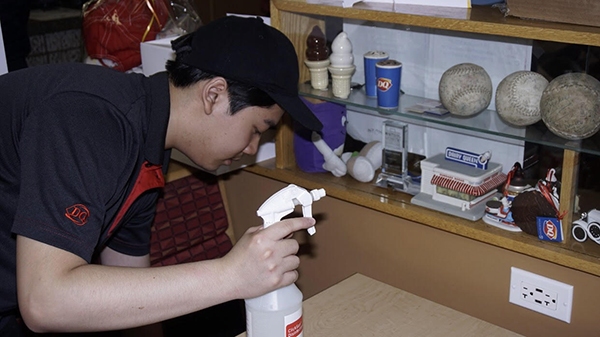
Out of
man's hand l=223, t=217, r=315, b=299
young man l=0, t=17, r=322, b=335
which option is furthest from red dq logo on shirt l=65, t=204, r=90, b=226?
man's hand l=223, t=217, r=315, b=299

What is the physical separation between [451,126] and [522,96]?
24 centimetres

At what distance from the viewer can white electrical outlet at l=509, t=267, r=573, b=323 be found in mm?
1488

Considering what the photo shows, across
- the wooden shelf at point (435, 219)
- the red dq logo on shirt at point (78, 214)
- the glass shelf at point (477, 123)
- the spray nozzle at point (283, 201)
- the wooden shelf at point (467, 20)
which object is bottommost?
the wooden shelf at point (435, 219)

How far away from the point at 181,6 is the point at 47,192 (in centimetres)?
122

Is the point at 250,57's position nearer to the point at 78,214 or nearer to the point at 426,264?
the point at 78,214

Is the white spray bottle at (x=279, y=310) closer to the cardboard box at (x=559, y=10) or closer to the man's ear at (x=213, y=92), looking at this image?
the man's ear at (x=213, y=92)

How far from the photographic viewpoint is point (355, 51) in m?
1.92

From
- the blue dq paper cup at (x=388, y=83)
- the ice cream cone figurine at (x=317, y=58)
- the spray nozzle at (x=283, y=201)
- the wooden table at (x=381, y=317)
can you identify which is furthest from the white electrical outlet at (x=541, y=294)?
the ice cream cone figurine at (x=317, y=58)

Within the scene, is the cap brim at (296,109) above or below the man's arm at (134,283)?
above

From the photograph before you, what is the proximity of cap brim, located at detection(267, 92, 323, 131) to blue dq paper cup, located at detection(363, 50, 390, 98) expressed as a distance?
0.35 m

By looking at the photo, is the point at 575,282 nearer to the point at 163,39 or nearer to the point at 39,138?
the point at 39,138

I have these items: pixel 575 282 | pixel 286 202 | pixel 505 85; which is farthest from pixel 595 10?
pixel 286 202

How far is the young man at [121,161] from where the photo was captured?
1114 millimetres

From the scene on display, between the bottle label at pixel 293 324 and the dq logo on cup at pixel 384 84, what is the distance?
2.16 feet
